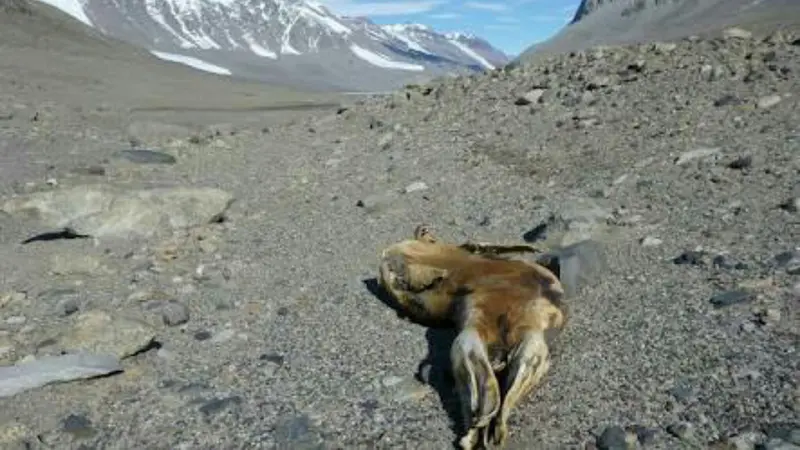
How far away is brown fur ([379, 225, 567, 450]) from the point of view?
16.7 ft

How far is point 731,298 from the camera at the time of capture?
244 inches

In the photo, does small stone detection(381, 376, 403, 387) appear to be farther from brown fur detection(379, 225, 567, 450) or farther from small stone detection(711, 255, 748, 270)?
small stone detection(711, 255, 748, 270)

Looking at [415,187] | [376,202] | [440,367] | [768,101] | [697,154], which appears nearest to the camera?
[440,367]

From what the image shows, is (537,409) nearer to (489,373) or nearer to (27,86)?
(489,373)

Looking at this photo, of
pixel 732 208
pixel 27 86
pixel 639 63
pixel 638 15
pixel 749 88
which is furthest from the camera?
pixel 638 15

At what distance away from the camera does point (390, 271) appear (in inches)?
282

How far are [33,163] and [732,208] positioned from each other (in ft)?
36.4

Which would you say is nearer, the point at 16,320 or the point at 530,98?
the point at 16,320

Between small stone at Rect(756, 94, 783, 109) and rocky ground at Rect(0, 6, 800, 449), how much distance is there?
0.03 m

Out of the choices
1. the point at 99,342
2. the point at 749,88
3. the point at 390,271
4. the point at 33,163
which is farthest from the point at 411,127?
the point at 99,342

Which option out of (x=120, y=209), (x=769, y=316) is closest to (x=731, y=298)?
(x=769, y=316)

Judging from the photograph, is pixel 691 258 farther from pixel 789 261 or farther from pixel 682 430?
pixel 682 430

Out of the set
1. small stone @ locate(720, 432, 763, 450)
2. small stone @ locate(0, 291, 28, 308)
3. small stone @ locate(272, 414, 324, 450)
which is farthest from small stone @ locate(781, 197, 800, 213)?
small stone @ locate(0, 291, 28, 308)

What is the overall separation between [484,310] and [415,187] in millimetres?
5012
